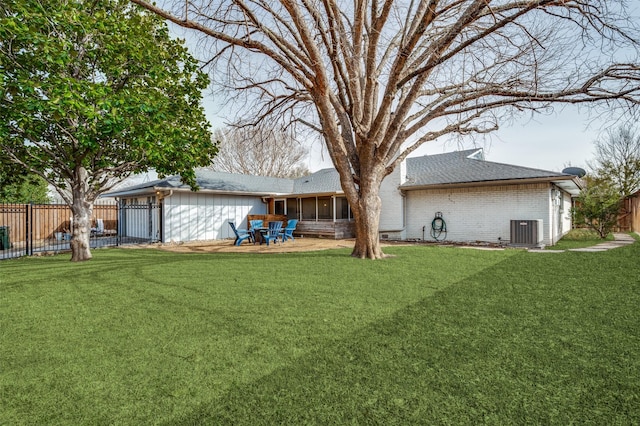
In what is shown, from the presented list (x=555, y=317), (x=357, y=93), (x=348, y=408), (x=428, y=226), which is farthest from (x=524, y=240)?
(x=348, y=408)

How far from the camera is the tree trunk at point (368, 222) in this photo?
9.12 metres

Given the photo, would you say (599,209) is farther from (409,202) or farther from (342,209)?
(342,209)

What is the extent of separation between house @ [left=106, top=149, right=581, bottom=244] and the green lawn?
288 inches

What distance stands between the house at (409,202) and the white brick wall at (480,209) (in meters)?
0.03

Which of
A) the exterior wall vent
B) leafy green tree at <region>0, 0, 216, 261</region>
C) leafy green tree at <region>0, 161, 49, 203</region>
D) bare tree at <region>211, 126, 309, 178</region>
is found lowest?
the exterior wall vent

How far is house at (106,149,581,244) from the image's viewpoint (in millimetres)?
12680

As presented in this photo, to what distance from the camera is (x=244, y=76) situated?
923cm

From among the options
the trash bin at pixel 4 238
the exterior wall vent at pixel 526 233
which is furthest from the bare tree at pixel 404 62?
the trash bin at pixel 4 238

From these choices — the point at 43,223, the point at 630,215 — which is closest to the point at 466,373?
the point at 43,223

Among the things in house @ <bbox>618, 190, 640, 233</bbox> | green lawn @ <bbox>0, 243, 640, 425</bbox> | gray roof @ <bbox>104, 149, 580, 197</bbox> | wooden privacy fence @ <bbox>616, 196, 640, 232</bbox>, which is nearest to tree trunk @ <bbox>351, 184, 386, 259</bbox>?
green lawn @ <bbox>0, 243, 640, 425</bbox>

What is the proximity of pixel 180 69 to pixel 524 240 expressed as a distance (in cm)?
1361

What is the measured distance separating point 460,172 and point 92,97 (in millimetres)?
13771

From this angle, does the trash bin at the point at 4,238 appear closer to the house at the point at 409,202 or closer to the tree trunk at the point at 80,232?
the house at the point at 409,202

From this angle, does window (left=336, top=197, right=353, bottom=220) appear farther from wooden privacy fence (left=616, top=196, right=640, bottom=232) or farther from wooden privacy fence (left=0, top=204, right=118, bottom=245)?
wooden privacy fence (left=616, top=196, right=640, bottom=232)
